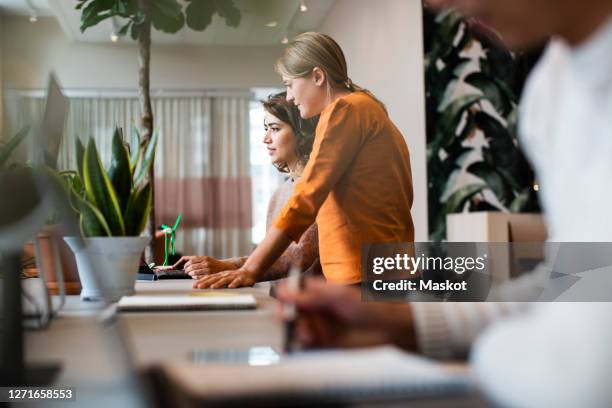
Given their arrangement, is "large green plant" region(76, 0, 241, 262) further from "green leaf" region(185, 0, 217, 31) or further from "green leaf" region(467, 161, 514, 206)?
"green leaf" region(467, 161, 514, 206)

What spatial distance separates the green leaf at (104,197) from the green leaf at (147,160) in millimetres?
27

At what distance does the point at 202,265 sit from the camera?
74 centimetres

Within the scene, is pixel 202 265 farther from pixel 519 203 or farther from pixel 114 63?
pixel 519 203

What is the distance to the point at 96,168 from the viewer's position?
0.59 metres

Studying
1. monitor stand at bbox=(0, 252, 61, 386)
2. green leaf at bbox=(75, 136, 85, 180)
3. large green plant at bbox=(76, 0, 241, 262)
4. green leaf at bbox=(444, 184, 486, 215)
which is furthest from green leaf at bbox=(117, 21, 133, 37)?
green leaf at bbox=(444, 184, 486, 215)

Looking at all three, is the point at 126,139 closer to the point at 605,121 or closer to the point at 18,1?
the point at 18,1

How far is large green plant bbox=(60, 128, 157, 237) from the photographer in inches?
23.3

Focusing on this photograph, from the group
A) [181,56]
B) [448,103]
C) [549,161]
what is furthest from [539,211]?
[181,56]

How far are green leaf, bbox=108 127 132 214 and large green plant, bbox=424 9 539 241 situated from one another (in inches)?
11.4

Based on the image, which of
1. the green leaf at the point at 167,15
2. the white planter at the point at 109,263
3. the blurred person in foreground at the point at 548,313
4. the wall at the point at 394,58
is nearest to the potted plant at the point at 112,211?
the white planter at the point at 109,263

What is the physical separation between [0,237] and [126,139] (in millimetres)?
184

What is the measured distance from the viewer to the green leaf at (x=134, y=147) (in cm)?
59

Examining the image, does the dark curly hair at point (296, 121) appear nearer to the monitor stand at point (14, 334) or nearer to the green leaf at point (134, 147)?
the green leaf at point (134, 147)

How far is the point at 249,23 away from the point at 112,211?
0.22 metres
